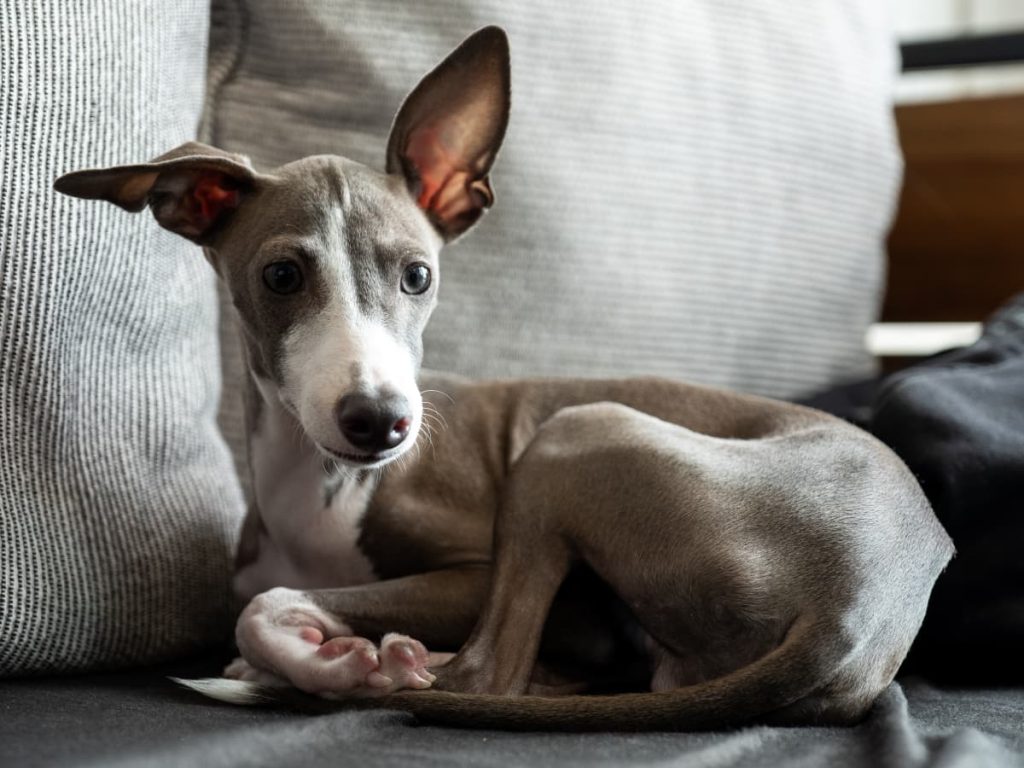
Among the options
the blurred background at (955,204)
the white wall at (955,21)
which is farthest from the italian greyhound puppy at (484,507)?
the white wall at (955,21)

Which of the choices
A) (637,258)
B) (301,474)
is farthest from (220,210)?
(637,258)

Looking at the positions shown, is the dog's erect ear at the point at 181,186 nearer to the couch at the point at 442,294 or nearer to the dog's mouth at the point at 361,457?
the couch at the point at 442,294

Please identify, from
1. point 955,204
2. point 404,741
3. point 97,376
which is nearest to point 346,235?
point 97,376

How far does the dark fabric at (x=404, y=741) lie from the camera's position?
1.25m

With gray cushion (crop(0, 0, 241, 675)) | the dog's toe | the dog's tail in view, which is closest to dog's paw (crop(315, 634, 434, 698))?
the dog's toe

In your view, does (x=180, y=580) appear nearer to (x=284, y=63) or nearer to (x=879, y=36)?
(x=284, y=63)

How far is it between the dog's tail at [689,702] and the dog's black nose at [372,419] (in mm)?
311

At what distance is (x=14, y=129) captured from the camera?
172 cm

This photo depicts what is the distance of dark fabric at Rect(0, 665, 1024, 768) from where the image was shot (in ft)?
4.10

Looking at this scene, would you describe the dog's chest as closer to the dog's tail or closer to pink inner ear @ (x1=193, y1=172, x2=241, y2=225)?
pink inner ear @ (x1=193, y1=172, x2=241, y2=225)

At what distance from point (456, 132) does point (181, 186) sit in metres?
0.41

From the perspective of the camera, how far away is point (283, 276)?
1.69m

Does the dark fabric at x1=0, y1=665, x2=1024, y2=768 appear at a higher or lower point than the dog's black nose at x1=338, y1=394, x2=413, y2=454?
lower

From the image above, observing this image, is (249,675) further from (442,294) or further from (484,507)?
(442,294)
